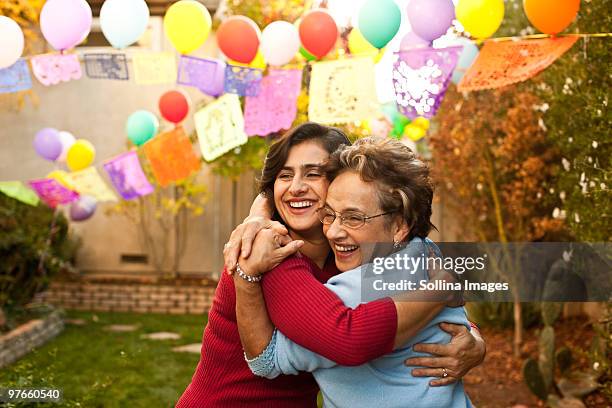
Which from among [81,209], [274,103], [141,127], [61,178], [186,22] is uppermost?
[186,22]

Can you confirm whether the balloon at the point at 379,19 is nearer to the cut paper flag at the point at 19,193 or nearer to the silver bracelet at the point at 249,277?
the silver bracelet at the point at 249,277

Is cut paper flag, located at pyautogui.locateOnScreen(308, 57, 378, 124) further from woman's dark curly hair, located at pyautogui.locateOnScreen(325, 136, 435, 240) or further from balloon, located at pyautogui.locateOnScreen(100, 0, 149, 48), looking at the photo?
woman's dark curly hair, located at pyautogui.locateOnScreen(325, 136, 435, 240)

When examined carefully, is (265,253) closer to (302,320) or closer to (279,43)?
(302,320)

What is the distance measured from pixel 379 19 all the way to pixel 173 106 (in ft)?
6.55

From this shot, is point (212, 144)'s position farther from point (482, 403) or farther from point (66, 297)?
point (66, 297)

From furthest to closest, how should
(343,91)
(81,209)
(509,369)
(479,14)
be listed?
(81,209) < (509,369) < (343,91) < (479,14)

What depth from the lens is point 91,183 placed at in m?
5.96

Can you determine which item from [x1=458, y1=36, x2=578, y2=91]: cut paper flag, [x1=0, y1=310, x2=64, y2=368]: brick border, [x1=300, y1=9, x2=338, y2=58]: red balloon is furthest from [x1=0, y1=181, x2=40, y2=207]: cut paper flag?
[x1=458, y1=36, x2=578, y2=91]: cut paper flag

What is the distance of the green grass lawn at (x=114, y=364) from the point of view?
15.8ft

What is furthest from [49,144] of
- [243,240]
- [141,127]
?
[243,240]

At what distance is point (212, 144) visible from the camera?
4.60 m

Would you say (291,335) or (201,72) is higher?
(201,72)

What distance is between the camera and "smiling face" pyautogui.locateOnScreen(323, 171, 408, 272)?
1.83 m

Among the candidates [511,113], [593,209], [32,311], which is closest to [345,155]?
[593,209]
